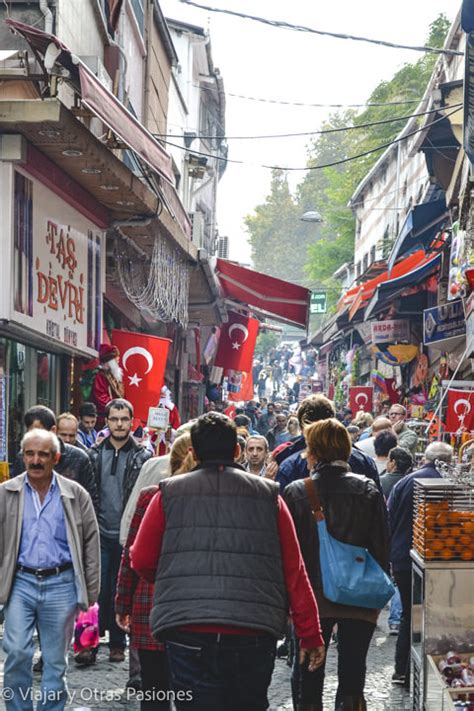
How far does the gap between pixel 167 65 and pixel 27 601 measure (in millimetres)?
20112

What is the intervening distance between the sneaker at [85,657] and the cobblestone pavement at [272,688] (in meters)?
0.05

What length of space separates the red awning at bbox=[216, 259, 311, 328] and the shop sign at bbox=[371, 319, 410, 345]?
233 centimetres

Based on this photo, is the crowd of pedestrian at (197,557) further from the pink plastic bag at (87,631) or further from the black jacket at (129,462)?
the pink plastic bag at (87,631)

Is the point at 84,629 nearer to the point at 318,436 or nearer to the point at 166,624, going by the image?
the point at 318,436

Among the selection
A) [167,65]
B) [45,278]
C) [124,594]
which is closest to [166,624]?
[124,594]

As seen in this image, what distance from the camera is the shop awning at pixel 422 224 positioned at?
66.7 ft

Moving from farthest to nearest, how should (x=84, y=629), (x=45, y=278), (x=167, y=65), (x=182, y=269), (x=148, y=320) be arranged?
1. (x=167, y=65)
2. (x=148, y=320)
3. (x=182, y=269)
4. (x=45, y=278)
5. (x=84, y=629)

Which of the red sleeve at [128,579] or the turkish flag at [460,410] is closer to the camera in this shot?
the red sleeve at [128,579]

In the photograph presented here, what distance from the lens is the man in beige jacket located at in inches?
250

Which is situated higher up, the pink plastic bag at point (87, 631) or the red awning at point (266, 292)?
the red awning at point (266, 292)

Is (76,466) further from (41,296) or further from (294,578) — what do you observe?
(294,578)

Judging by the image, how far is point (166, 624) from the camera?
4.85 metres

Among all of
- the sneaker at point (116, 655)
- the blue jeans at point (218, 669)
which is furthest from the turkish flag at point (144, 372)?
the blue jeans at point (218, 669)

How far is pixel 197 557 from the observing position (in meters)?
4.88
